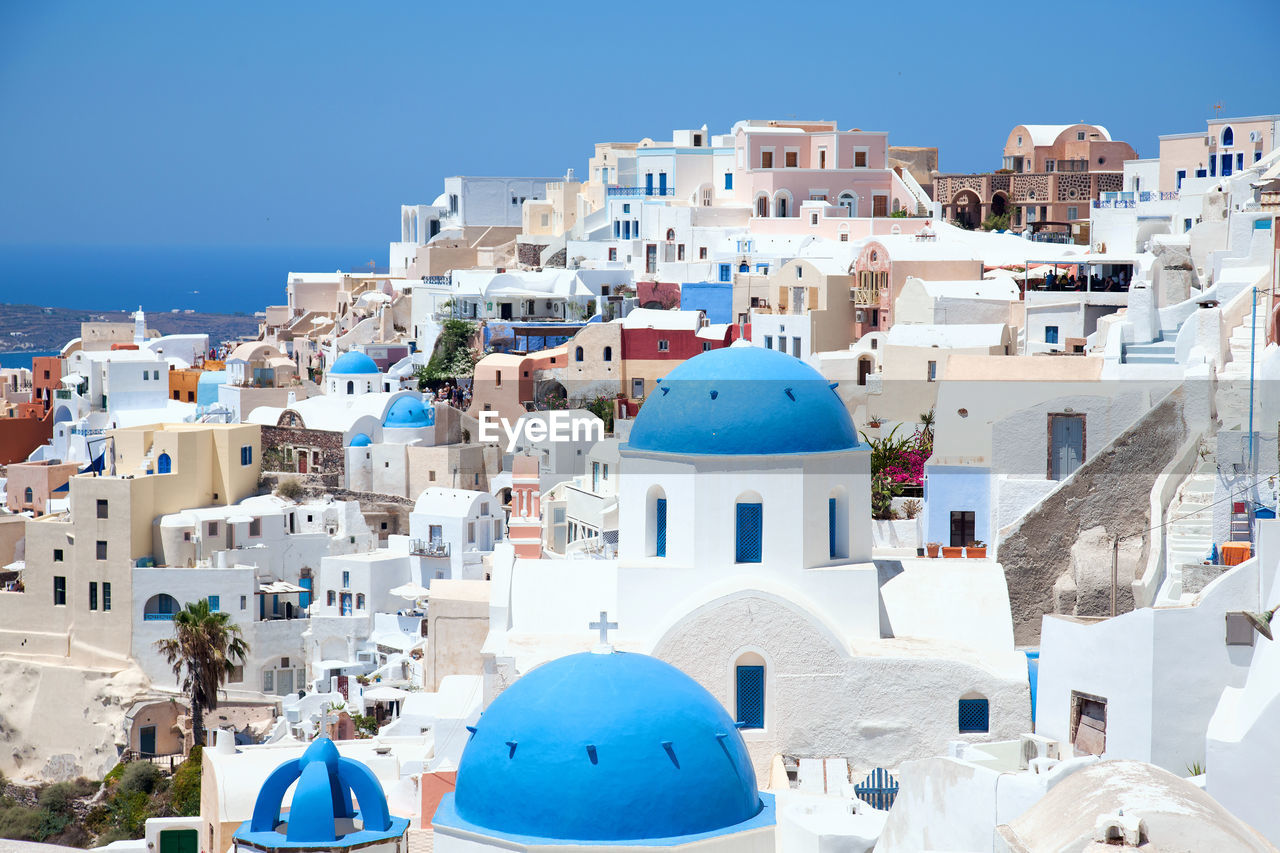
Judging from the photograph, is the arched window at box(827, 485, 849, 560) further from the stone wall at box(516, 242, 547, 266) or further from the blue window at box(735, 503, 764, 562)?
the stone wall at box(516, 242, 547, 266)

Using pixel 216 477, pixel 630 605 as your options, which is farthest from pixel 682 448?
pixel 216 477

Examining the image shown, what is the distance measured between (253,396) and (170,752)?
44.8 ft

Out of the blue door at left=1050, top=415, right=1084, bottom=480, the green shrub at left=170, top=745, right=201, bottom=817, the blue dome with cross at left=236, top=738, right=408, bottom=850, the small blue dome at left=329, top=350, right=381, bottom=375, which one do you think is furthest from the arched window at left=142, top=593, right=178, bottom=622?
the blue dome with cross at left=236, top=738, right=408, bottom=850

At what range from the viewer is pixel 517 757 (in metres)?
11.0

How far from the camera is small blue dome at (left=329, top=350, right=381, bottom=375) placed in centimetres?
4447

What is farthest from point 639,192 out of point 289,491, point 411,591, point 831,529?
point 831,529

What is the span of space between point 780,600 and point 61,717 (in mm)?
23916

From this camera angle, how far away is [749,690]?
16.7m

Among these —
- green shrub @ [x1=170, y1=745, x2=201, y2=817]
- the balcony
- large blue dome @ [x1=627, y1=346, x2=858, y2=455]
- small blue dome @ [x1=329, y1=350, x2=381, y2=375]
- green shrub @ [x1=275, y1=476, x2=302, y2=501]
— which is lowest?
green shrub @ [x1=170, y1=745, x2=201, y2=817]

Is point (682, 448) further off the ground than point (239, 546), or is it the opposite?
point (682, 448)

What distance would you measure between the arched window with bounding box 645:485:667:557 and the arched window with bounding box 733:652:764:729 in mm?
1579

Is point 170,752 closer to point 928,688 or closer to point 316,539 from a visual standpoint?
point 316,539

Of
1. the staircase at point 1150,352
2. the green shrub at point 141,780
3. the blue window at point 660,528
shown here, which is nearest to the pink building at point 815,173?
the green shrub at point 141,780

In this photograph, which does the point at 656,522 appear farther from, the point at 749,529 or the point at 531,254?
the point at 531,254
